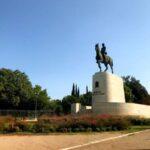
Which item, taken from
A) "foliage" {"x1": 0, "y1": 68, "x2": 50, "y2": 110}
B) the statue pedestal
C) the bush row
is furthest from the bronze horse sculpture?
"foliage" {"x1": 0, "y1": 68, "x2": 50, "y2": 110}

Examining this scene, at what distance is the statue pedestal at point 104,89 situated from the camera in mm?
38438

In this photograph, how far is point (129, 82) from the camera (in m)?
82.2

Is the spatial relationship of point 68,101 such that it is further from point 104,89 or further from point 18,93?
point 104,89

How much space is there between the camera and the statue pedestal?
3844 cm

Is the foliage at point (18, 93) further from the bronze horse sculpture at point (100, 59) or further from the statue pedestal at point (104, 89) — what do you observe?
the statue pedestal at point (104, 89)

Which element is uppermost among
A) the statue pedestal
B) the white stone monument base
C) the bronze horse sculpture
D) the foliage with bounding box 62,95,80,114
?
the bronze horse sculpture

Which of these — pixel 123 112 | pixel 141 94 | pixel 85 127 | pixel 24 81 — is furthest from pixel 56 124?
pixel 141 94

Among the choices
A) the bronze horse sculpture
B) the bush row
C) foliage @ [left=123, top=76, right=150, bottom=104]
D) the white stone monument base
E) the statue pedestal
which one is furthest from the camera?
foliage @ [left=123, top=76, right=150, bottom=104]

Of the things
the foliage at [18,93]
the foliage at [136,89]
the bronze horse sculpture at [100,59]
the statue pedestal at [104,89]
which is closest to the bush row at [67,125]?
the statue pedestal at [104,89]

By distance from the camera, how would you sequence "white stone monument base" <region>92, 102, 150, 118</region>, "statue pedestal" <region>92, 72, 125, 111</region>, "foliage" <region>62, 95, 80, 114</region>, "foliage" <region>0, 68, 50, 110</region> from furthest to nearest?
"foliage" <region>62, 95, 80, 114</region> → "foliage" <region>0, 68, 50, 110</region> → "statue pedestal" <region>92, 72, 125, 111</region> → "white stone monument base" <region>92, 102, 150, 118</region>

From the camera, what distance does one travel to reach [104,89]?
3862cm

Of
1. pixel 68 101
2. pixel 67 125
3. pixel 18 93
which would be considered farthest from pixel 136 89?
pixel 67 125

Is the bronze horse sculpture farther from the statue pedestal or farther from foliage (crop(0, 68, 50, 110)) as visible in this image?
foliage (crop(0, 68, 50, 110))

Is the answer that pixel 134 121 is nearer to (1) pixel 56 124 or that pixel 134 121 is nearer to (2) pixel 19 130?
(1) pixel 56 124
